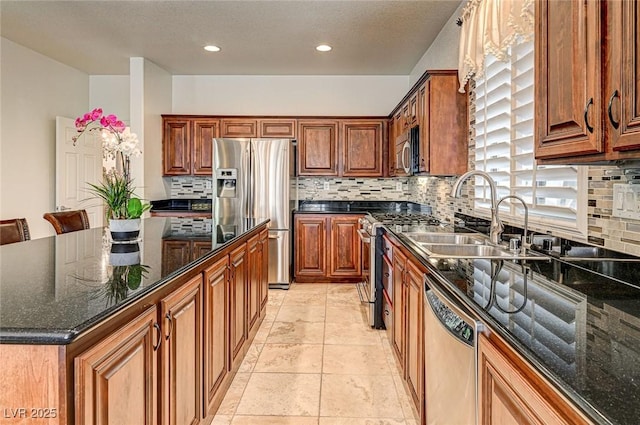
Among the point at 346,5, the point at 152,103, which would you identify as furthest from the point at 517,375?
the point at 152,103

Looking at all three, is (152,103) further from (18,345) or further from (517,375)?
(517,375)

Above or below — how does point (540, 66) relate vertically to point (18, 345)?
above

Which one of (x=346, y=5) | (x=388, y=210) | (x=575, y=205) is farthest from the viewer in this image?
(x=388, y=210)

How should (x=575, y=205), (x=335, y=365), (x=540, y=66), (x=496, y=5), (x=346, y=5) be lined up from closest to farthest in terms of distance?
(x=540, y=66), (x=575, y=205), (x=496, y=5), (x=335, y=365), (x=346, y=5)

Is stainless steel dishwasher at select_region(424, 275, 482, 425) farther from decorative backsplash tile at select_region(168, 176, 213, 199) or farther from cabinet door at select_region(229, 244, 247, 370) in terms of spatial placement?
decorative backsplash tile at select_region(168, 176, 213, 199)

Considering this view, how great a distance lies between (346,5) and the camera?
3.50 metres

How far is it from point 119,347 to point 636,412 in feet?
3.49

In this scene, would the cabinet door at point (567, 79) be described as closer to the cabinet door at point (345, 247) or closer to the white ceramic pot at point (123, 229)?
the white ceramic pot at point (123, 229)

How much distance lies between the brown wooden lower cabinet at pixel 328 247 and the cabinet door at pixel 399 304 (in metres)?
2.33

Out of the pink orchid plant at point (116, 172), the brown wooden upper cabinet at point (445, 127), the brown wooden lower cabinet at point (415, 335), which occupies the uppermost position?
the brown wooden upper cabinet at point (445, 127)

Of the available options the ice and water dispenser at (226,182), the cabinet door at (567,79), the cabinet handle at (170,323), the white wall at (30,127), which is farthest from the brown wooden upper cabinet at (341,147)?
the cabinet handle at (170,323)

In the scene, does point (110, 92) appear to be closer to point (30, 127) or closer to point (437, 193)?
point (30, 127)

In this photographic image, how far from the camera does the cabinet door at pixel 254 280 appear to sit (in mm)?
2891

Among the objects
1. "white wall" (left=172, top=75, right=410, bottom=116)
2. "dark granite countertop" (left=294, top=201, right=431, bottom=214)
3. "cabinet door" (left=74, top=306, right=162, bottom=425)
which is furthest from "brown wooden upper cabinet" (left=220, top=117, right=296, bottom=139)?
"cabinet door" (left=74, top=306, right=162, bottom=425)
